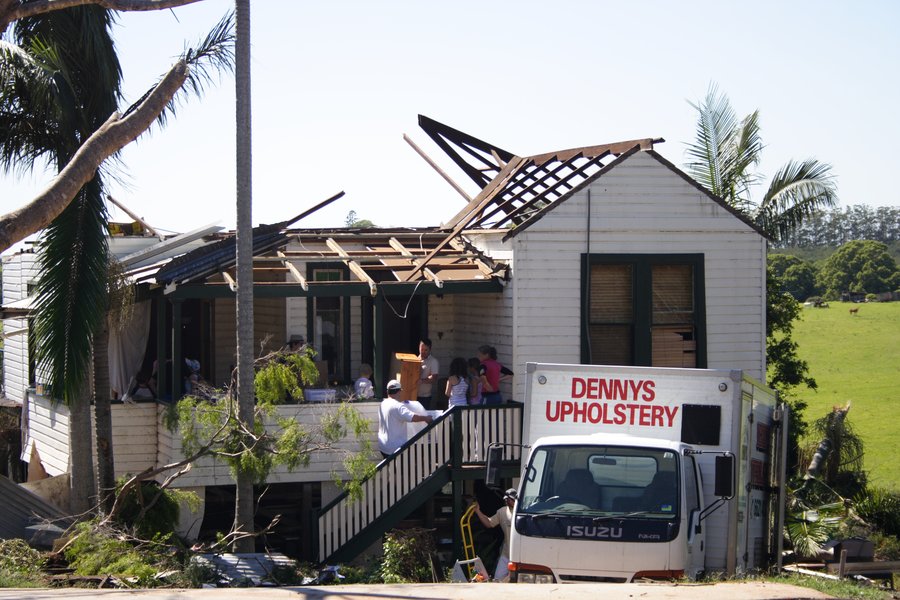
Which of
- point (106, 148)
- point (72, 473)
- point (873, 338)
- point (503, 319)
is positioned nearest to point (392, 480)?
point (503, 319)

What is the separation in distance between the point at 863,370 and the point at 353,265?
121 feet

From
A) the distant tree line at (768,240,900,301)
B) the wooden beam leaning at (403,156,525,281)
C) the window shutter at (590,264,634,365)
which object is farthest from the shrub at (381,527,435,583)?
the distant tree line at (768,240,900,301)

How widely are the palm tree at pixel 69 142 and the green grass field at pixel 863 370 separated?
20087 millimetres

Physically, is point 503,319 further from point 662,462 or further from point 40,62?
point 40,62

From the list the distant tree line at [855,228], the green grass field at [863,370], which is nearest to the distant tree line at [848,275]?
the green grass field at [863,370]

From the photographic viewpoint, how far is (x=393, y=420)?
52.5 ft

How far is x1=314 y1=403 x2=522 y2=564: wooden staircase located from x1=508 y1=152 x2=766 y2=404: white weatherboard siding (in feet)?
3.87

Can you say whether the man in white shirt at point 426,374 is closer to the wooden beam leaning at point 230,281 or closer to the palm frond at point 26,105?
the wooden beam leaning at point 230,281

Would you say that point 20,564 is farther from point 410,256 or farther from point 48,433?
point 410,256

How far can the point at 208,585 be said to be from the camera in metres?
12.4

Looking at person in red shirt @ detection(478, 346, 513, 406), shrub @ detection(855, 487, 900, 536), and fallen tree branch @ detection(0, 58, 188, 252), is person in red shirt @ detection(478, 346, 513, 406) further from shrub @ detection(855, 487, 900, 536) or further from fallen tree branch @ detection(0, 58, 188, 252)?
fallen tree branch @ detection(0, 58, 188, 252)

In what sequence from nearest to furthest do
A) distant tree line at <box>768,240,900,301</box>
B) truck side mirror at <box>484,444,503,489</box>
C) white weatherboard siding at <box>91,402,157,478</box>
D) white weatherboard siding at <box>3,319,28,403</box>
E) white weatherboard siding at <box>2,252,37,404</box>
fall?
1. truck side mirror at <box>484,444,503,489</box>
2. white weatherboard siding at <box>91,402,157,478</box>
3. white weatherboard siding at <box>2,252,37,404</box>
4. white weatherboard siding at <box>3,319,28,403</box>
5. distant tree line at <box>768,240,900,301</box>

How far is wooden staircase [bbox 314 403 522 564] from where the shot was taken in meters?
16.0

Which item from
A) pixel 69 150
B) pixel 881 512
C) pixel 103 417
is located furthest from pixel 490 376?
pixel 881 512
